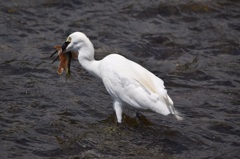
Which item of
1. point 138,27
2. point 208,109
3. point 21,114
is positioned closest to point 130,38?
point 138,27

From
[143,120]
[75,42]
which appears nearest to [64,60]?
[75,42]

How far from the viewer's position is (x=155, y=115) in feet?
29.7

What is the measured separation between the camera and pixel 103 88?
9.78 meters

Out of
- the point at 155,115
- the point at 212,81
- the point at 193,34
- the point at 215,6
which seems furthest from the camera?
the point at 215,6

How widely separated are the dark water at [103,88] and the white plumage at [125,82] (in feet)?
1.66

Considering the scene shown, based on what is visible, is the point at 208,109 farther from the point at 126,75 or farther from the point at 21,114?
the point at 21,114

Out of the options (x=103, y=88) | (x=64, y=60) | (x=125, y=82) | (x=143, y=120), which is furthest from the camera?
(x=103, y=88)

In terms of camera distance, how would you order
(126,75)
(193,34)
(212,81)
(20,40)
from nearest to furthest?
1. (126,75)
2. (212,81)
3. (20,40)
4. (193,34)

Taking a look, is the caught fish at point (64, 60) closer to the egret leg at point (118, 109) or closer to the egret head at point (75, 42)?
the egret head at point (75, 42)

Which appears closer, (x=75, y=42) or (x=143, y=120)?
(x=75, y=42)

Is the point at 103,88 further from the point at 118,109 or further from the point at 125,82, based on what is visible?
the point at 125,82

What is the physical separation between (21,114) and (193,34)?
4.71 meters

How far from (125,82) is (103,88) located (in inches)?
60.4

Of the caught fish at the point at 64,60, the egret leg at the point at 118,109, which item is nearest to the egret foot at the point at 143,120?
the egret leg at the point at 118,109
